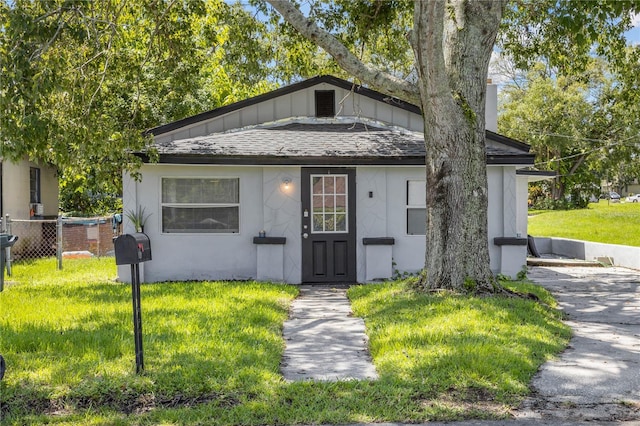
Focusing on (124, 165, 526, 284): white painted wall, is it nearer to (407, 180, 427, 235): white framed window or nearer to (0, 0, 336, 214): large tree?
(407, 180, 427, 235): white framed window

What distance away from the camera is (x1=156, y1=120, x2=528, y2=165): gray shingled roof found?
11.9m

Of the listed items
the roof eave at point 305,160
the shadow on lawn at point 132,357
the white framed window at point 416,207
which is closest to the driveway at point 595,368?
the shadow on lawn at point 132,357

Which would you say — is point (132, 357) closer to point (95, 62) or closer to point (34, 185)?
point (95, 62)

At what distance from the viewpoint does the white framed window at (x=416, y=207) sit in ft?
41.1

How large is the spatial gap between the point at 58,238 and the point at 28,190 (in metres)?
3.85

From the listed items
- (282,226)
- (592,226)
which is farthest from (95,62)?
(592,226)

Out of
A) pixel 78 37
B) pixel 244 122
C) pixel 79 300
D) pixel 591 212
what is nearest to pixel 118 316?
pixel 79 300

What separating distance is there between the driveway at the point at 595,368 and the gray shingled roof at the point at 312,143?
148 inches

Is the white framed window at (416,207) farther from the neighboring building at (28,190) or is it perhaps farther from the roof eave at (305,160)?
the neighboring building at (28,190)

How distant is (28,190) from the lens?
17281 millimetres

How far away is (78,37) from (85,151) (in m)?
1.85

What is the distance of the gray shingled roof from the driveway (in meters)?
3.76

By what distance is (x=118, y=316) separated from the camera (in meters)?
8.05

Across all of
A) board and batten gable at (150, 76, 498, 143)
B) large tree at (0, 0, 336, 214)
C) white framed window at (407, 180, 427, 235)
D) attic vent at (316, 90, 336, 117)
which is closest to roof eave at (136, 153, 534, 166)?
white framed window at (407, 180, 427, 235)
